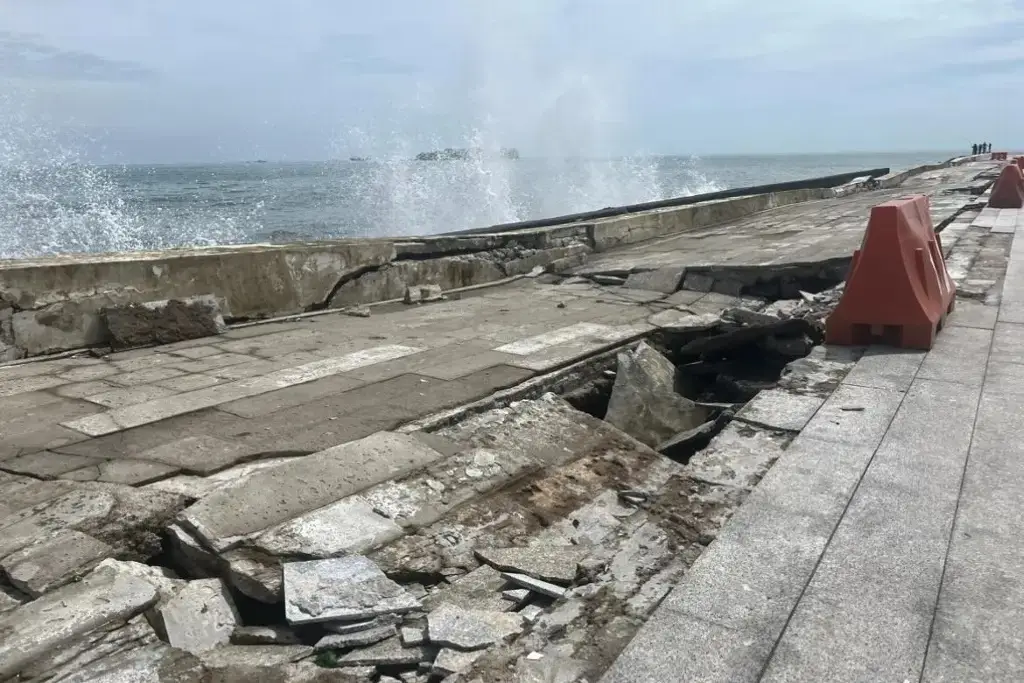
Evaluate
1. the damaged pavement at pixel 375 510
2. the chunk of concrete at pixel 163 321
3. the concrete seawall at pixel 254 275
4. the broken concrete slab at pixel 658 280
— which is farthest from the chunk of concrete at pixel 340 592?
the broken concrete slab at pixel 658 280

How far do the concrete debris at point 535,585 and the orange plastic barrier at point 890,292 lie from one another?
3424 mm

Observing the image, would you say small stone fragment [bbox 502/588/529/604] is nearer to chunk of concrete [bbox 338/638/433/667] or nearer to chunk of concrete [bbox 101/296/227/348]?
chunk of concrete [bbox 338/638/433/667]

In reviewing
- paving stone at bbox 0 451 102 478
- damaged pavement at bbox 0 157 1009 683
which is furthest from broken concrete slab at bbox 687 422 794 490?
paving stone at bbox 0 451 102 478

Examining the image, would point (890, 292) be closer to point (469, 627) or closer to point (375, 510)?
point (375, 510)

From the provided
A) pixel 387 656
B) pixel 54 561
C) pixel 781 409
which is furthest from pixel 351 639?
pixel 781 409

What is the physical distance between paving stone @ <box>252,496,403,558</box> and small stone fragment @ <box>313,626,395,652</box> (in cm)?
43

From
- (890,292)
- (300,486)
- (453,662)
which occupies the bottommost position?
(453,662)

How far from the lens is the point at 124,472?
328 centimetres

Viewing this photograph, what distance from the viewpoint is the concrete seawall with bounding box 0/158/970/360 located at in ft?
17.1

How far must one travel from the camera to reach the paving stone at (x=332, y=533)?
8.84 ft

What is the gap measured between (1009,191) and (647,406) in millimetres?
13055

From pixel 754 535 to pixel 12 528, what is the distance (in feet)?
8.90

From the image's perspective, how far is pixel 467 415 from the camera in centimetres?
407

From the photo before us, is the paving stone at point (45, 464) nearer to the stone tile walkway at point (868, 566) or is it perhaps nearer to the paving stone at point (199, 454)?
the paving stone at point (199, 454)
